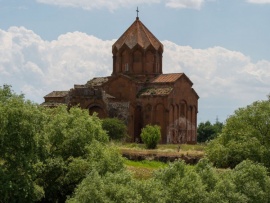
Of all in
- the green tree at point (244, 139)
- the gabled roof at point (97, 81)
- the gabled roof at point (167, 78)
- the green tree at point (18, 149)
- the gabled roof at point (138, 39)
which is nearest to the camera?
the green tree at point (18, 149)

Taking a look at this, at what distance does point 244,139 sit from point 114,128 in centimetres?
2314

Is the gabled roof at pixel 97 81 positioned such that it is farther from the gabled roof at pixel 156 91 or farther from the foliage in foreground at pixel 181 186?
the foliage in foreground at pixel 181 186

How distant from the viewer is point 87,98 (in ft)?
250

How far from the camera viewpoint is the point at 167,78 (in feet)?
253

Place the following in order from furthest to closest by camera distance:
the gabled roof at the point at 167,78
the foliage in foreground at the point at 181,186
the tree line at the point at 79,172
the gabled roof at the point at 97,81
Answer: the gabled roof at the point at 97,81
the gabled roof at the point at 167,78
the tree line at the point at 79,172
the foliage in foreground at the point at 181,186

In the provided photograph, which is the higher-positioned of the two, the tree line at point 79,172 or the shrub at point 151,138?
the shrub at point 151,138

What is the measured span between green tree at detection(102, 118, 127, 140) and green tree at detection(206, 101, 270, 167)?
61.9 feet

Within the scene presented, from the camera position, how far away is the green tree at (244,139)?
4625cm

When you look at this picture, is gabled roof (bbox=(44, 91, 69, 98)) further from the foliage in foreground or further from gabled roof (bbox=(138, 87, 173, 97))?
the foliage in foreground

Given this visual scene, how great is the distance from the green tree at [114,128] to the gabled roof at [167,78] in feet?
34.3

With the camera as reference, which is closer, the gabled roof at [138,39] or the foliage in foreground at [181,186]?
the foliage in foreground at [181,186]

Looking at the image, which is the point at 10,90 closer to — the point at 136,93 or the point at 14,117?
the point at 14,117

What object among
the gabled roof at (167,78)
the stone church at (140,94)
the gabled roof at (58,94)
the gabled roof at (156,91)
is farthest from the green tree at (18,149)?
the gabled roof at (58,94)

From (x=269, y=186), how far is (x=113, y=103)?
39.9m
